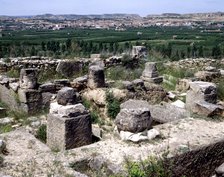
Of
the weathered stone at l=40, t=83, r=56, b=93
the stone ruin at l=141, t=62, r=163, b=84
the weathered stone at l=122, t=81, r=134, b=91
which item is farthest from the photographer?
the stone ruin at l=141, t=62, r=163, b=84

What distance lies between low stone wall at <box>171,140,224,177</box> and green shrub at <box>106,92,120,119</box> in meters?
3.29

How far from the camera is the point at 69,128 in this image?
6328 mm

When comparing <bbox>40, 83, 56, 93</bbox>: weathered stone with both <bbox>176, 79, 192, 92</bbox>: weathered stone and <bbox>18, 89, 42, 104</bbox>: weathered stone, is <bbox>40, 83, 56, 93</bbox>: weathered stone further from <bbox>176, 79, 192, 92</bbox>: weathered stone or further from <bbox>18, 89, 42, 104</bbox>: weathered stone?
<bbox>176, 79, 192, 92</bbox>: weathered stone

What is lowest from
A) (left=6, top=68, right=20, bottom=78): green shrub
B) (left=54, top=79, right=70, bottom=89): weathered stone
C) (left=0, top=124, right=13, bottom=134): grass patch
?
(left=0, top=124, right=13, bottom=134): grass patch

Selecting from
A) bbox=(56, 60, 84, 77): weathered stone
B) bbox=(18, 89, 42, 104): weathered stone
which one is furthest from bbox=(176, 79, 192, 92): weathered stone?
bbox=(18, 89, 42, 104): weathered stone

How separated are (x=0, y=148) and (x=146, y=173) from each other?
237 cm

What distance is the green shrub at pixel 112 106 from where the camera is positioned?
30.2 ft

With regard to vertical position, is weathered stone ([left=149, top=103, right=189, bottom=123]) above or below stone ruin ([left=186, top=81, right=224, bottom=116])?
below

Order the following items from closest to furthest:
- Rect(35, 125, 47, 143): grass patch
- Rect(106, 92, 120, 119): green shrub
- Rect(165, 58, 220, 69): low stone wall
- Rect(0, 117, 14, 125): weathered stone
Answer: Rect(35, 125, 47, 143): grass patch → Rect(0, 117, 14, 125): weathered stone → Rect(106, 92, 120, 119): green shrub → Rect(165, 58, 220, 69): low stone wall

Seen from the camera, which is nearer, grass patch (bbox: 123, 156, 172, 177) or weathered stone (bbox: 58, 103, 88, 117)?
grass patch (bbox: 123, 156, 172, 177)

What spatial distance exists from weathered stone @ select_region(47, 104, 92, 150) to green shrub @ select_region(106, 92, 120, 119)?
2.64 m

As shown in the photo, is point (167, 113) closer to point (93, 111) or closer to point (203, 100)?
point (203, 100)

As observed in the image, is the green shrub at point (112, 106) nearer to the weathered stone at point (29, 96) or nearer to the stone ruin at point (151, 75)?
the weathered stone at point (29, 96)

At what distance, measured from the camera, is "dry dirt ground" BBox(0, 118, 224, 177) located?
A: 547 cm
